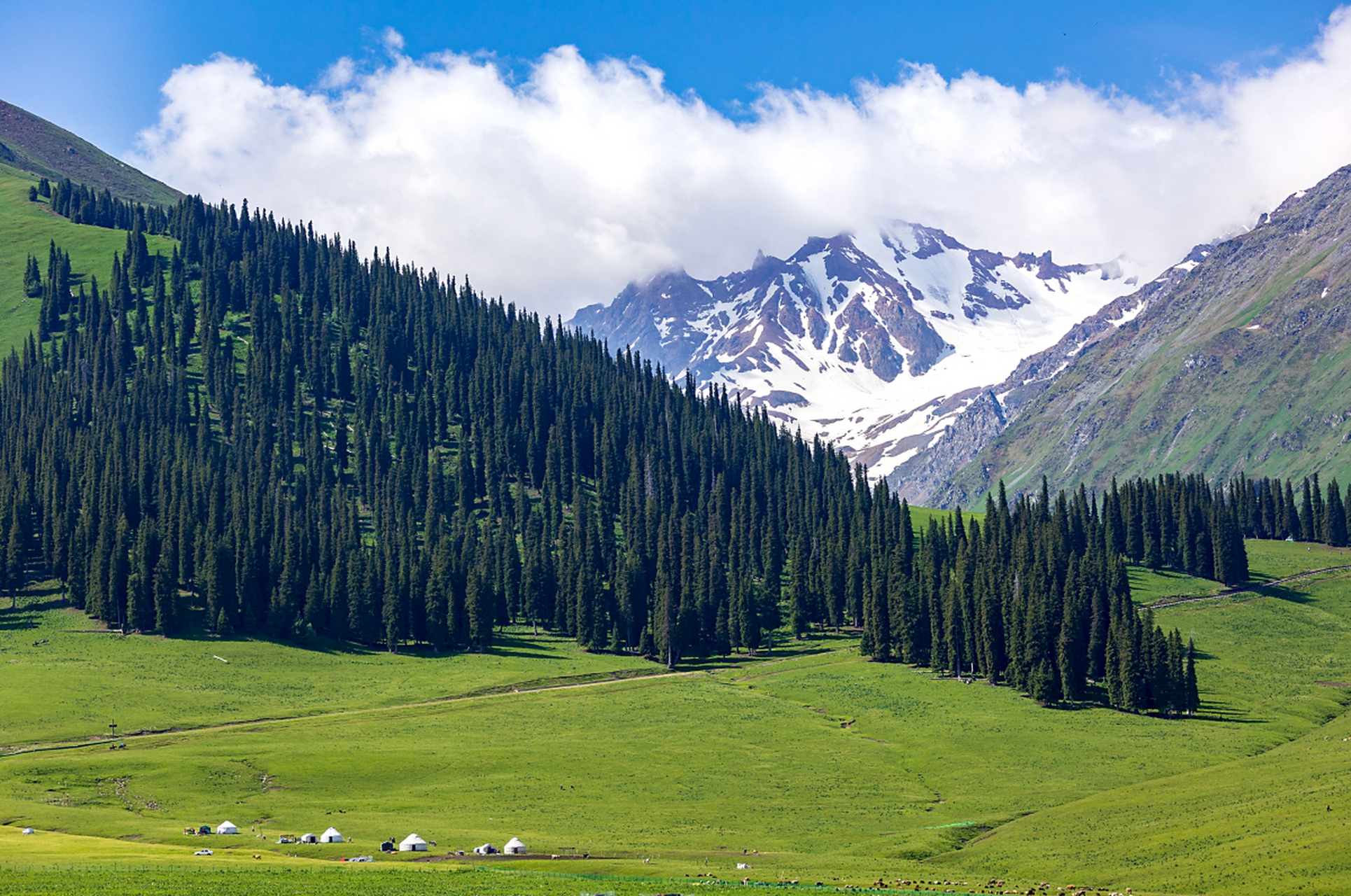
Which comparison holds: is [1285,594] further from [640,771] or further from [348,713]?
[348,713]

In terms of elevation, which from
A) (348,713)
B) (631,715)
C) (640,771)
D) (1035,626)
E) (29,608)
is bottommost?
(640,771)

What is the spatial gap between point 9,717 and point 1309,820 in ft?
361

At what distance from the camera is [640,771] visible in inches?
4136

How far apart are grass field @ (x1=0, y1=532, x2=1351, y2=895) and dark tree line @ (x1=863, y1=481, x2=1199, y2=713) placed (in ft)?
14.6

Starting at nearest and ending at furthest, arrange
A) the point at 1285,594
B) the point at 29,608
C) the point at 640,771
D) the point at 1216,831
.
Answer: the point at 1216,831
the point at 640,771
the point at 29,608
the point at 1285,594

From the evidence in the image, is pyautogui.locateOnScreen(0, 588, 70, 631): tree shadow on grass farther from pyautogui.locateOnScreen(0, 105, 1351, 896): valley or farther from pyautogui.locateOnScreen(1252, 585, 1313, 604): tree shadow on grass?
pyautogui.locateOnScreen(1252, 585, 1313, 604): tree shadow on grass

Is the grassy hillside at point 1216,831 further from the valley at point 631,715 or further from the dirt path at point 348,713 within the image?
the dirt path at point 348,713

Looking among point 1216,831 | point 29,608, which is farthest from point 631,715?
point 29,608

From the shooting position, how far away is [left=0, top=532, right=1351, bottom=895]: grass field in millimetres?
69062

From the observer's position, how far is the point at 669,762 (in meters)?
108

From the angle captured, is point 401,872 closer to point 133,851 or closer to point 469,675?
point 133,851

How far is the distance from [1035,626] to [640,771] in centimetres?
6070

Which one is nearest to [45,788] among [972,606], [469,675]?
[469,675]

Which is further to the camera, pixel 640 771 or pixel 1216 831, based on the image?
pixel 640 771
